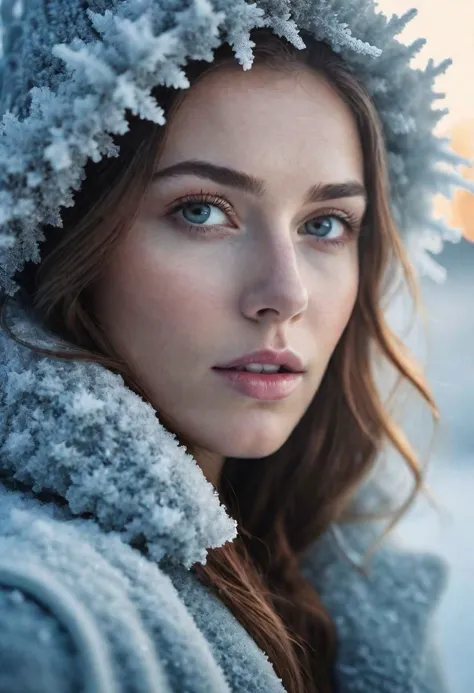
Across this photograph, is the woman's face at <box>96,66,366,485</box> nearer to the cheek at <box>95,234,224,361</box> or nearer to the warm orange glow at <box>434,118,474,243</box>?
the cheek at <box>95,234,224,361</box>

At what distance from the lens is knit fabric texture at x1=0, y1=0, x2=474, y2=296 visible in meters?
0.61

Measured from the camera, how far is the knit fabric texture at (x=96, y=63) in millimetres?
615

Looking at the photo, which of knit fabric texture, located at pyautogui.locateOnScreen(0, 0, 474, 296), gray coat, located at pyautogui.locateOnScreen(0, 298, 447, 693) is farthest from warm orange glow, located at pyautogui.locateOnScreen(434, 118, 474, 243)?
gray coat, located at pyautogui.locateOnScreen(0, 298, 447, 693)

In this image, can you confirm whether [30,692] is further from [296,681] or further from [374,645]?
[374,645]

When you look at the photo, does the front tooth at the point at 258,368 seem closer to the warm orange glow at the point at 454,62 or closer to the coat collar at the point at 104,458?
the coat collar at the point at 104,458

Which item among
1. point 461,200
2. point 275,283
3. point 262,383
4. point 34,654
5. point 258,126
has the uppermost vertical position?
point 461,200

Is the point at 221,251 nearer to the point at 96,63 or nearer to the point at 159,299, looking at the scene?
the point at 159,299

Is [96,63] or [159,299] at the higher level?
[96,63]

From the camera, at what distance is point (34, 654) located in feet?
1.50

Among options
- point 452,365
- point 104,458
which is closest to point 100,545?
point 104,458

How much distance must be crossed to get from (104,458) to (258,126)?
401 millimetres

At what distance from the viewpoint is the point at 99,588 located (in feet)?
1.65

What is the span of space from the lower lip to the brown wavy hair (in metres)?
0.09

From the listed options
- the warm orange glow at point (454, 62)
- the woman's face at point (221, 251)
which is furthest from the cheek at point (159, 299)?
the warm orange glow at point (454, 62)
